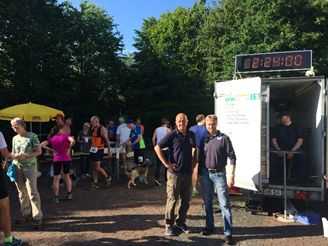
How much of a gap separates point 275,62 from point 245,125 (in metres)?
1.59

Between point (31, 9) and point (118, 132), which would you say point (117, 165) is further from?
point (31, 9)

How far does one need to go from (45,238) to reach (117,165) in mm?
7108

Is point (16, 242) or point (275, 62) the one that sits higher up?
point (275, 62)

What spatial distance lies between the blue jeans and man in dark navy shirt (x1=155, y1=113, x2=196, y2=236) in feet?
0.84

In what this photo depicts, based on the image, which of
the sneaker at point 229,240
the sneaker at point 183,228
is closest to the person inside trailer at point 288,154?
the sneaker at point 183,228

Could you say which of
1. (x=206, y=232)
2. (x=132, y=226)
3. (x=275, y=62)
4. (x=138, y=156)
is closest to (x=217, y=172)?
(x=206, y=232)

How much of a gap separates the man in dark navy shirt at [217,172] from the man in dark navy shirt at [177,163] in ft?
0.86

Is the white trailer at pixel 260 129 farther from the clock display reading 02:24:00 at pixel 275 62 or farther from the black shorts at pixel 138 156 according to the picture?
the black shorts at pixel 138 156

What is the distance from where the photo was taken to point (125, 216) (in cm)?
959

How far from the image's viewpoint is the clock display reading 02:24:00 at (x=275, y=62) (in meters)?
10.1

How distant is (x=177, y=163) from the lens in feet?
26.3

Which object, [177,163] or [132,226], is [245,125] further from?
[132,226]

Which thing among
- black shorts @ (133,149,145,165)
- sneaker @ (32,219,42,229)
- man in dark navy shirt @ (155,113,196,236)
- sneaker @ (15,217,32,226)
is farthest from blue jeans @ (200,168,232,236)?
black shorts @ (133,149,145,165)

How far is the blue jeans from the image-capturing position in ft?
25.2
